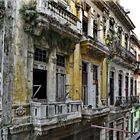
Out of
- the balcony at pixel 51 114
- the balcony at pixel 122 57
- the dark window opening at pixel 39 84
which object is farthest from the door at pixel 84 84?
the balcony at pixel 122 57

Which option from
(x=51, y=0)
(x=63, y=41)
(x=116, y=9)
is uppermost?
(x=116, y=9)

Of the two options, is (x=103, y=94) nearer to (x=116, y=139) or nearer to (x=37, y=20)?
(x=116, y=139)

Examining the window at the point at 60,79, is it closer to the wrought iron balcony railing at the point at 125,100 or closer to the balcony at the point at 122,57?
the balcony at the point at 122,57

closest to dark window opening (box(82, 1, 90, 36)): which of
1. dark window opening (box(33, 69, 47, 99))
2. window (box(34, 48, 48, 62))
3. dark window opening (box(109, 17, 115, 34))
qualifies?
window (box(34, 48, 48, 62))

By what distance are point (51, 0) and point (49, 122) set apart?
4231 mm

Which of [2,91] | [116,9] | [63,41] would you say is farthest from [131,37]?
[2,91]

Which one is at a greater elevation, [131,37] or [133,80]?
[131,37]

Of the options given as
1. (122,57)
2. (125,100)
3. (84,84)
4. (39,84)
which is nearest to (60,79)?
(39,84)

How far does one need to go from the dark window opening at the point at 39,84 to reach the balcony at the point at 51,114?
586mm

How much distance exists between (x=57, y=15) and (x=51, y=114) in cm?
347

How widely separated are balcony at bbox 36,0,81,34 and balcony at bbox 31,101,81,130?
8.95 ft

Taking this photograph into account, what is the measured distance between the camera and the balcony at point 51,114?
1014 cm

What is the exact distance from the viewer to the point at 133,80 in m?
26.9

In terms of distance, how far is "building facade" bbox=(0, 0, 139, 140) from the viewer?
9.55m
